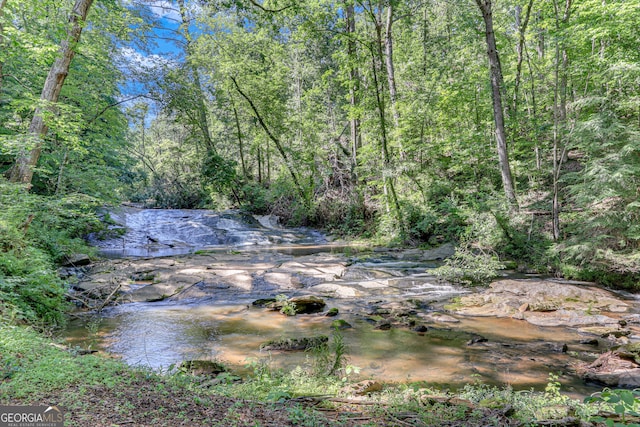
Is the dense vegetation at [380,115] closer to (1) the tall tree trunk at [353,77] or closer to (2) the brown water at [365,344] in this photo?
(1) the tall tree trunk at [353,77]

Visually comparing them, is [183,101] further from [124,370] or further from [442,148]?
[124,370]

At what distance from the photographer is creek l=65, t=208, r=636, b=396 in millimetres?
5043

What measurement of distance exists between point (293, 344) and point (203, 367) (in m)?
1.49

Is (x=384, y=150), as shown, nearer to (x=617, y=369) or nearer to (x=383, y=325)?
(x=383, y=325)

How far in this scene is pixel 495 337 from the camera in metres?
6.16

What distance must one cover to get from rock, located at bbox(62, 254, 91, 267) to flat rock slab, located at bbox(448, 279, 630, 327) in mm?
10033

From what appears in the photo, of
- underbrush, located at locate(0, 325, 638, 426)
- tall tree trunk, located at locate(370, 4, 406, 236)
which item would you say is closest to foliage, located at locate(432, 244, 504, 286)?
tall tree trunk, located at locate(370, 4, 406, 236)

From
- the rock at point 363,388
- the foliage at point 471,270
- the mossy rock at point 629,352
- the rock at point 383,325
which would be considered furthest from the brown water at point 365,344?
the foliage at point 471,270

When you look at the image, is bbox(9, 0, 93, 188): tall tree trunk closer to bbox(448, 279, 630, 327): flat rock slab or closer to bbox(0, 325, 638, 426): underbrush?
bbox(0, 325, 638, 426): underbrush

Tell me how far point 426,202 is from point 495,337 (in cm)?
971

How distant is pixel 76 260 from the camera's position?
10203 mm

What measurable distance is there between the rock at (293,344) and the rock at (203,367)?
1.03 meters

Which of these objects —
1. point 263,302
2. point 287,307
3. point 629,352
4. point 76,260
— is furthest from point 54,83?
point 629,352

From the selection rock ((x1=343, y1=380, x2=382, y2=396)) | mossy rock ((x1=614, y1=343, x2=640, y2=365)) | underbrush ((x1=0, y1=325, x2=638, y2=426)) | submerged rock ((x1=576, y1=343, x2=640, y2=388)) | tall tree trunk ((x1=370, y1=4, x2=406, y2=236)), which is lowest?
submerged rock ((x1=576, y1=343, x2=640, y2=388))
